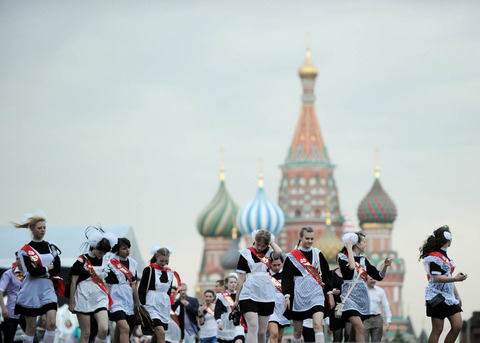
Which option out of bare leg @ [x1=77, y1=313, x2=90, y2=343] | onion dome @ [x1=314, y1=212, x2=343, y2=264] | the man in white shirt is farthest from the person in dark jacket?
onion dome @ [x1=314, y1=212, x2=343, y2=264]

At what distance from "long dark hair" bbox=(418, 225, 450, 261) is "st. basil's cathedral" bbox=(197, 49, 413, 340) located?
106161 millimetres

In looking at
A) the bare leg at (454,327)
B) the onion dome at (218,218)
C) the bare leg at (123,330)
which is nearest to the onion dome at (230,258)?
the onion dome at (218,218)

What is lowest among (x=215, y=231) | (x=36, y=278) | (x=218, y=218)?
(x=36, y=278)

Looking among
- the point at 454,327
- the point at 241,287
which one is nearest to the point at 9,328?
the point at 241,287

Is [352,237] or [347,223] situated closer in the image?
[352,237]

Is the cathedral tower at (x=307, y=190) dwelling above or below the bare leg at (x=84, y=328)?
above

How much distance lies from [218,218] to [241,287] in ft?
378

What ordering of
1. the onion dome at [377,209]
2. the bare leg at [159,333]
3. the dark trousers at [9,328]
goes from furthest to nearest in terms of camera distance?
the onion dome at [377,209] → the bare leg at [159,333] → the dark trousers at [9,328]

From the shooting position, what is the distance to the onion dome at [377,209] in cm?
12825

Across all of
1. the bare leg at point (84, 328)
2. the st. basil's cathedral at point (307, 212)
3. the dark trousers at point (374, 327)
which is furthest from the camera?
the st. basil's cathedral at point (307, 212)

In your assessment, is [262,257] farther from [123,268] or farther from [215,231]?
[215,231]

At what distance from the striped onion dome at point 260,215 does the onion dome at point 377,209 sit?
1192 centimetres

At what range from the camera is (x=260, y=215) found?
11819cm

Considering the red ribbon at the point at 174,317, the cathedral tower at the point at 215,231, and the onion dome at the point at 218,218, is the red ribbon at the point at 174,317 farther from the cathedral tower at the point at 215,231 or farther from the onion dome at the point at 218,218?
the onion dome at the point at 218,218
